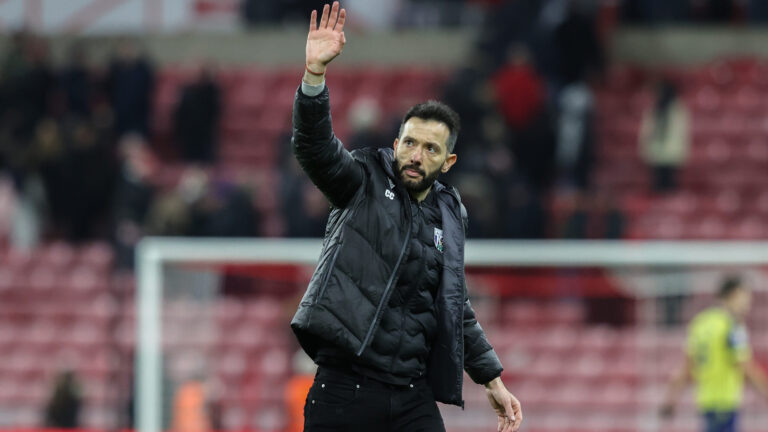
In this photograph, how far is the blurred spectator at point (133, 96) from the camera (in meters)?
16.7

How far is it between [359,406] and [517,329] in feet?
19.4

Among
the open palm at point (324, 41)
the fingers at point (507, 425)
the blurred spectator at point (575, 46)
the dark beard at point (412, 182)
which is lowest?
the fingers at point (507, 425)

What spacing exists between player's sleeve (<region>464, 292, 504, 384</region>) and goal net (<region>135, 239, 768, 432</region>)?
16.7ft

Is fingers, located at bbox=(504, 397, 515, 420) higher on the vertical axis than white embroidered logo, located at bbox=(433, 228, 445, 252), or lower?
lower

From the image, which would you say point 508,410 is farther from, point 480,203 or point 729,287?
point 480,203

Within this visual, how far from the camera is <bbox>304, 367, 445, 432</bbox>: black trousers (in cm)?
506

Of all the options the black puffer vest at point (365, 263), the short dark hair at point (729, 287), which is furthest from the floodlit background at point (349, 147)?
the black puffer vest at point (365, 263)

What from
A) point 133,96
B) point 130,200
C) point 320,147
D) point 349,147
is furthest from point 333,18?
point 133,96

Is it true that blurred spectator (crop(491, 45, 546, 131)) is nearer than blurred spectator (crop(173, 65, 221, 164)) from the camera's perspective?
Yes

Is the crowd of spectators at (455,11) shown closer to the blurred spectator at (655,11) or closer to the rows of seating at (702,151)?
the blurred spectator at (655,11)

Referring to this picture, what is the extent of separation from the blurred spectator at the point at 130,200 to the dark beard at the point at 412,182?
28.4 ft

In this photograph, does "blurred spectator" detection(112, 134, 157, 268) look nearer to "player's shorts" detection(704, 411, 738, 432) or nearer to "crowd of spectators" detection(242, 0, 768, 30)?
→ "crowd of spectators" detection(242, 0, 768, 30)

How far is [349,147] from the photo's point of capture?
48.3 ft

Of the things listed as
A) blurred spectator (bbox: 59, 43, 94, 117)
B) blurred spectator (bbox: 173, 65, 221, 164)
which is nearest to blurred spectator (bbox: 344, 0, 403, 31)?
blurred spectator (bbox: 173, 65, 221, 164)
